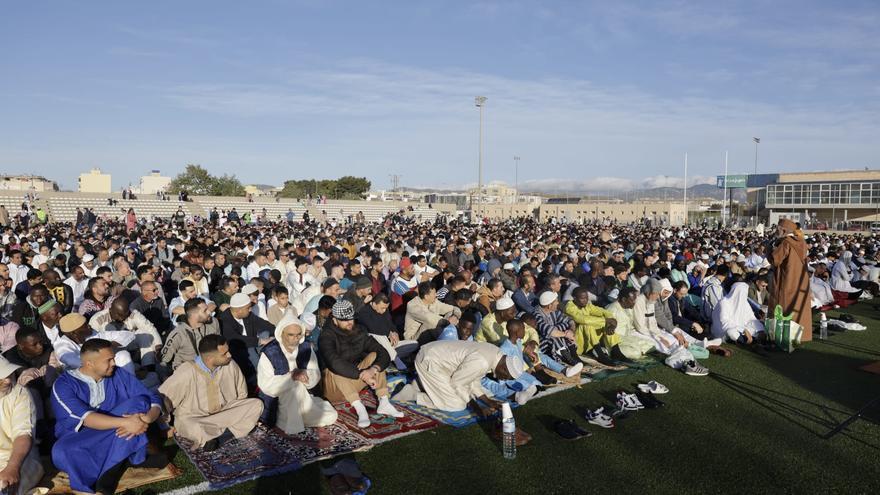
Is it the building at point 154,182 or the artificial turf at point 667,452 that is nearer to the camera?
the artificial turf at point 667,452

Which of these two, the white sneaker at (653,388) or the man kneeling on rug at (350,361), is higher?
the man kneeling on rug at (350,361)

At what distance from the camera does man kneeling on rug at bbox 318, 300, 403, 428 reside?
5.96 m

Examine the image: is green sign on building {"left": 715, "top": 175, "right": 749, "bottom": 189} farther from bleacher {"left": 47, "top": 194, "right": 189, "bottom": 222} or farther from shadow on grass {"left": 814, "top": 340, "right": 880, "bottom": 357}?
shadow on grass {"left": 814, "top": 340, "right": 880, "bottom": 357}

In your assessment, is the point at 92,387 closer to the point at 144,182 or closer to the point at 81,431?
the point at 81,431

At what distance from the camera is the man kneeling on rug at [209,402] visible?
16.9 feet

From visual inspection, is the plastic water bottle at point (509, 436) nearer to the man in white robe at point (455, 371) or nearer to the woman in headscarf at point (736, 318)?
the man in white robe at point (455, 371)

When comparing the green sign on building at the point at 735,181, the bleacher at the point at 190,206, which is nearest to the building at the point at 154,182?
the bleacher at the point at 190,206

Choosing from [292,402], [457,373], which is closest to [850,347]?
[457,373]

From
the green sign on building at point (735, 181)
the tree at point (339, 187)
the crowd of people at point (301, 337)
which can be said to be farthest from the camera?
the tree at point (339, 187)

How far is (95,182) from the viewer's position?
65.8m

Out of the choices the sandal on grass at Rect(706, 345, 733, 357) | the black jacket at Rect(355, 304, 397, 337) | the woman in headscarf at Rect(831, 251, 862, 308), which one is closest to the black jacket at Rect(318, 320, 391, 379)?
the black jacket at Rect(355, 304, 397, 337)

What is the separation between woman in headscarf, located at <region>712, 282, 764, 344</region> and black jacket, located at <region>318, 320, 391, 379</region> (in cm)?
557

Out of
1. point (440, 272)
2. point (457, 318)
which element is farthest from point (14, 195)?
point (457, 318)

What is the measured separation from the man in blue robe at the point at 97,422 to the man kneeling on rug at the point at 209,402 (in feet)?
1.33
